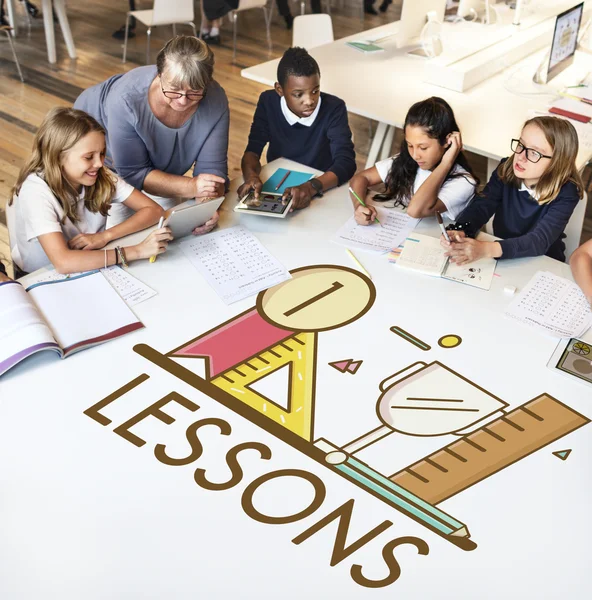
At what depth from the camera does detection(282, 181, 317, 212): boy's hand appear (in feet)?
8.02

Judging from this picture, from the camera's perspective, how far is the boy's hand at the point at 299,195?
244 cm

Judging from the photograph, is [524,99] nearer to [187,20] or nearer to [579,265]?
[579,265]

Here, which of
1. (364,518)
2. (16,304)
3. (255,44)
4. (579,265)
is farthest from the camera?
(255,44)

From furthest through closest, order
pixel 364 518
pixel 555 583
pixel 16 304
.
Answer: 1. pixel 16 304
2. pixel 364 518
3. pixel 555 583

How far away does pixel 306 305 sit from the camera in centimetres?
204

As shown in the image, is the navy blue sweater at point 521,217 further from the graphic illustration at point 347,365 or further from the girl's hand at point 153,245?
the girl's hand at point 153,245

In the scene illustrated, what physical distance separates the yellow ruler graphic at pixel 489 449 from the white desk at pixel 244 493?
26mm

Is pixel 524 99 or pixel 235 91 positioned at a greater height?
pixel 524 99

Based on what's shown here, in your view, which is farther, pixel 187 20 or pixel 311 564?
pixel 187 20

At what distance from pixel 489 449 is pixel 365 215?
1019 millimetres

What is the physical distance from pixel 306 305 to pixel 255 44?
4.92 metres

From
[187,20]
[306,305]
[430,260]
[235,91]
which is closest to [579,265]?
[430,260]

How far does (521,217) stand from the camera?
8.18 feet

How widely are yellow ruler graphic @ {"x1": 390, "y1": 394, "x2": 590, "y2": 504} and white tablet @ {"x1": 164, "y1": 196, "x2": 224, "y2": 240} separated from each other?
1.04 m
